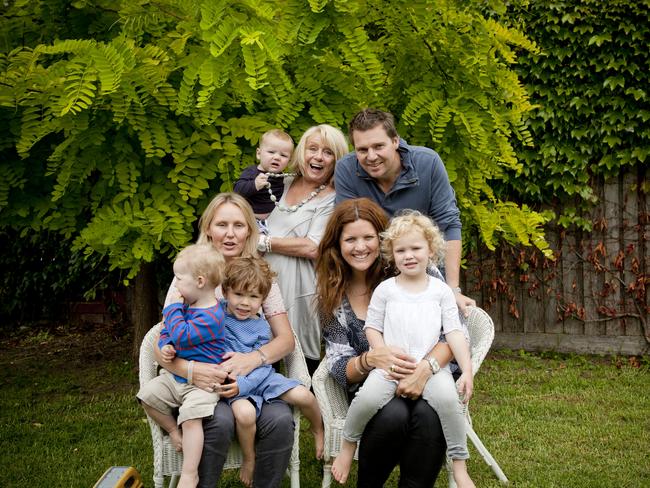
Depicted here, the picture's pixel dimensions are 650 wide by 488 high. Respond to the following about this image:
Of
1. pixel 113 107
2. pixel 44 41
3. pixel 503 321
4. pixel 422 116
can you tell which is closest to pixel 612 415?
pixel 503 321

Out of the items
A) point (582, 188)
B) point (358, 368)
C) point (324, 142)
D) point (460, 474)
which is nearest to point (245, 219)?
point (324, 142)

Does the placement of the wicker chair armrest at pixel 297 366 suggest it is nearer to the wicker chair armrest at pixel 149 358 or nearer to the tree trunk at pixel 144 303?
the wicker chair armrest at pixel 149 358

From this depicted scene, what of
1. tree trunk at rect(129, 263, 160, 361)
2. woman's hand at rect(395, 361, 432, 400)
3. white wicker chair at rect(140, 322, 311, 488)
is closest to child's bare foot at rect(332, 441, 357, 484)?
white wicker chair at rect(140, 322, 311, 488)

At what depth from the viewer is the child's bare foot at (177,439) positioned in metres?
3.10

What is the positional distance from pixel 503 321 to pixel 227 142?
3473mm

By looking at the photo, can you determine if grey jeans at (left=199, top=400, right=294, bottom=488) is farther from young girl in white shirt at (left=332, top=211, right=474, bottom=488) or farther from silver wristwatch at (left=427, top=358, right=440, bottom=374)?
silver wristwatch at (left=427, top=358, right=440, bottom=374)

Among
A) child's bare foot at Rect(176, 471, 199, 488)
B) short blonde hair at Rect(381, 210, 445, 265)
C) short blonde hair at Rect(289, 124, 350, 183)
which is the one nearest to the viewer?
child's bare foot at Rect(176, 471, 199, 488)

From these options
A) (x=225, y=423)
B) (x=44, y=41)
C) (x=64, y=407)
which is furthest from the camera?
(x=64, y=407)

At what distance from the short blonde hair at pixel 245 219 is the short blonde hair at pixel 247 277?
8.0 inches

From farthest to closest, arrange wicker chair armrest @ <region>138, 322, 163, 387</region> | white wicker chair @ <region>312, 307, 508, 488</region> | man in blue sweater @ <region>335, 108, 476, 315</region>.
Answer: man in blue sweater @ <region>335, 108, 476, 315</region>
wicker chair armrest @ <region>138, 322, 163, 387</region>
white wicker chair @ <region>312, 307, 508, 488</region>

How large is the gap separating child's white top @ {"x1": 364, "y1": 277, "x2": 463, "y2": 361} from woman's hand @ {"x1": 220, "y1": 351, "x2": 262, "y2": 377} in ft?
1.72

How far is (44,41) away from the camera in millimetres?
4750

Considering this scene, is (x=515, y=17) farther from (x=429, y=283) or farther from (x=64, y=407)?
(x=64, y=407)

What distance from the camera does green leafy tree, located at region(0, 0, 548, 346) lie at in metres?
3.78
